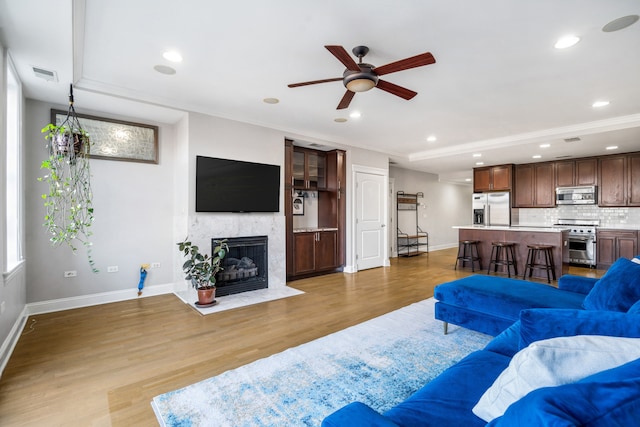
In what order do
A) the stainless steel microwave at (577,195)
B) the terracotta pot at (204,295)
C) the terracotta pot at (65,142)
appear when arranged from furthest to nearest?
the stainless steel microwave at (577,195)
the terracotta pot at (204,295)
the terracotta pot at (65,142)

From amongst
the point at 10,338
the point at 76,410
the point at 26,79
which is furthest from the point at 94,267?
the point at 76,410

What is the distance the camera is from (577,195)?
280 inches

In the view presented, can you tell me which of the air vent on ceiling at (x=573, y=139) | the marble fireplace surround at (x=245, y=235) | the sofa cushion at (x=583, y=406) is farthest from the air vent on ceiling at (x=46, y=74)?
the air vent on ceiling at (x=573, y=139)

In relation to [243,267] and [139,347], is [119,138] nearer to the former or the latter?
[243,267]

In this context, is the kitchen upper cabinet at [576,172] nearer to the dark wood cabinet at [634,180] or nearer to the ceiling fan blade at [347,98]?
the dark wood cabinet at [634,180]

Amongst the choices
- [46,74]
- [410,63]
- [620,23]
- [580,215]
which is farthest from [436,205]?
[46,74]

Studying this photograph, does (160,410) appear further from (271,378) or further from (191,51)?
(191,51)

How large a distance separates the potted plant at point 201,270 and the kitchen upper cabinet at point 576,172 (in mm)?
7945

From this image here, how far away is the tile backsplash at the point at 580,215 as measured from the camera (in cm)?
680

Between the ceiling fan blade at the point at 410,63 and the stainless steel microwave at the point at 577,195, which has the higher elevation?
the ceiling fan blade at the point at 410,63

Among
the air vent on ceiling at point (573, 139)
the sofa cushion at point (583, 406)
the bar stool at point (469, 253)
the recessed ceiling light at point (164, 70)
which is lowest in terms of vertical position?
the bar stool at point (469, 253)

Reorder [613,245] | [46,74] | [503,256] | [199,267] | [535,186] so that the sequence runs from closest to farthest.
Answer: [46,74] < [199,267] < [503,256] < [613,245] < [535,186]

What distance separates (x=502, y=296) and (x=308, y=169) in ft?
14.0

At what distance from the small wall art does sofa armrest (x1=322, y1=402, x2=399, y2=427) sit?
15.1 feet
